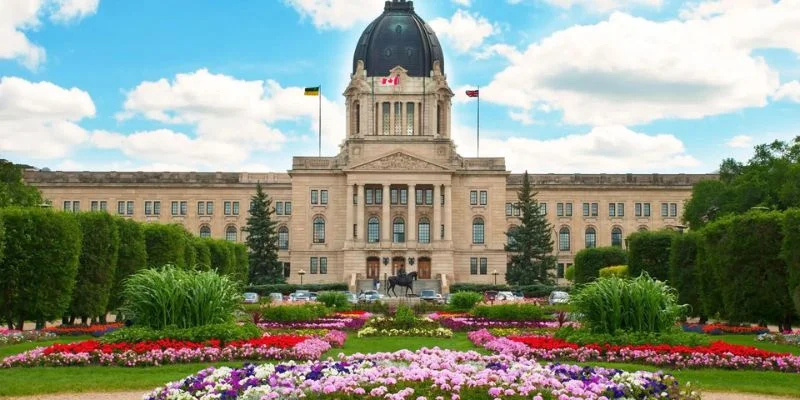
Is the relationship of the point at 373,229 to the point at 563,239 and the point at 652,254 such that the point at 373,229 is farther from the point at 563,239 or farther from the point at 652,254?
the point at 652,254

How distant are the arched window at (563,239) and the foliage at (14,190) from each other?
2160 inches

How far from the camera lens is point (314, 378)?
1667 cm

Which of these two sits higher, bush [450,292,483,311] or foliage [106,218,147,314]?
foliage [106,218,147,314]

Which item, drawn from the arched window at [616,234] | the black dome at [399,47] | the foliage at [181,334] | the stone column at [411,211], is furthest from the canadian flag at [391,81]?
the foliage at [181,334]

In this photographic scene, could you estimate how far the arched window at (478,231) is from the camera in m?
106

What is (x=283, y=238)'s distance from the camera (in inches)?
4520

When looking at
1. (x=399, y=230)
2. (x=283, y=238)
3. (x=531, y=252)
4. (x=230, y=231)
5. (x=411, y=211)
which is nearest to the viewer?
(x=531, y=252)

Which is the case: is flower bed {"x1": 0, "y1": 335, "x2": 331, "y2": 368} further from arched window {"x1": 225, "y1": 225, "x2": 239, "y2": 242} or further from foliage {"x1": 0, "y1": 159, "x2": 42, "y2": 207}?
arched window {"x1": 225, "y1": 225, "x2": 239, "y2": 242}

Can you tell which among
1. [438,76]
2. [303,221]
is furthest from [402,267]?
[438,76]

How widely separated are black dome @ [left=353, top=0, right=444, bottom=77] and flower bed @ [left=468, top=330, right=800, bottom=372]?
284ft

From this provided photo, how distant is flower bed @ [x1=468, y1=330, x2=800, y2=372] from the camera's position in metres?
24.5

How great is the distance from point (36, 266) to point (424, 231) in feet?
223

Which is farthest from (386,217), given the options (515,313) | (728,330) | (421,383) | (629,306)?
(421,383)

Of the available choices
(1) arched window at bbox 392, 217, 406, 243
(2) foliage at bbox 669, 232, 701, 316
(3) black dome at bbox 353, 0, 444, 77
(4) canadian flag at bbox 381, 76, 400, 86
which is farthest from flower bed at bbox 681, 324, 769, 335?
(3) black dome at bbox 353, 0, 444, 77
